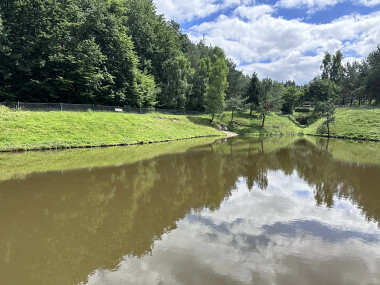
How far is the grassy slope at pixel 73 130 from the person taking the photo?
20047mm

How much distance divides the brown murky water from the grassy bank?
36.7 meters

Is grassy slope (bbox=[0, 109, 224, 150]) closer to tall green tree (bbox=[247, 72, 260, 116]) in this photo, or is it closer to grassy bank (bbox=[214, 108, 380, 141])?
grassy bank (bbox=[214, 108, 380, 141])

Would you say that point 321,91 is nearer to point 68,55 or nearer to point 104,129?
point 104,129

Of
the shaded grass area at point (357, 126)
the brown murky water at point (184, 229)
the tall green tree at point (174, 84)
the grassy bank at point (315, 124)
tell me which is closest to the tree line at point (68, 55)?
the tall green tree at point (174, 84)

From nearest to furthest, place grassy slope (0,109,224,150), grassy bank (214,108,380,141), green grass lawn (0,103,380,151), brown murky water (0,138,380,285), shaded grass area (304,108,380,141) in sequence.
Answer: brown murky water (0,138,380,285) < grassy slope (0,109,224,150) < green grass lawn (0,103,380,151) < shaded grass area (304,108,380,141) < grassy bank (214,108,380,141)

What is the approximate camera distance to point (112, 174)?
12508 mm

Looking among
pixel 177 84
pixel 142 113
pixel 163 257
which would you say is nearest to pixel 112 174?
pixel 163 257

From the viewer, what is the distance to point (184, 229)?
21.3 feet

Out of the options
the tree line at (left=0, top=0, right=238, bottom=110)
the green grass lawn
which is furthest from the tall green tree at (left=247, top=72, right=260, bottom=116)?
the tree line at (left=0, top=0, right=238, bottom=110)

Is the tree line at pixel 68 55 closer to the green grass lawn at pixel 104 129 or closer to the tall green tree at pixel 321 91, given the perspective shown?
the green grass lawn at pixel 104 129

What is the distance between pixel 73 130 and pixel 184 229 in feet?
69.3

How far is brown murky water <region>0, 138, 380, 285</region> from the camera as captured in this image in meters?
4.65

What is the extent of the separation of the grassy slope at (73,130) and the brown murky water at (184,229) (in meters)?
8.83

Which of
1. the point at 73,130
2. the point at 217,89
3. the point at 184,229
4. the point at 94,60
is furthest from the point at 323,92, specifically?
the point at 184,229
